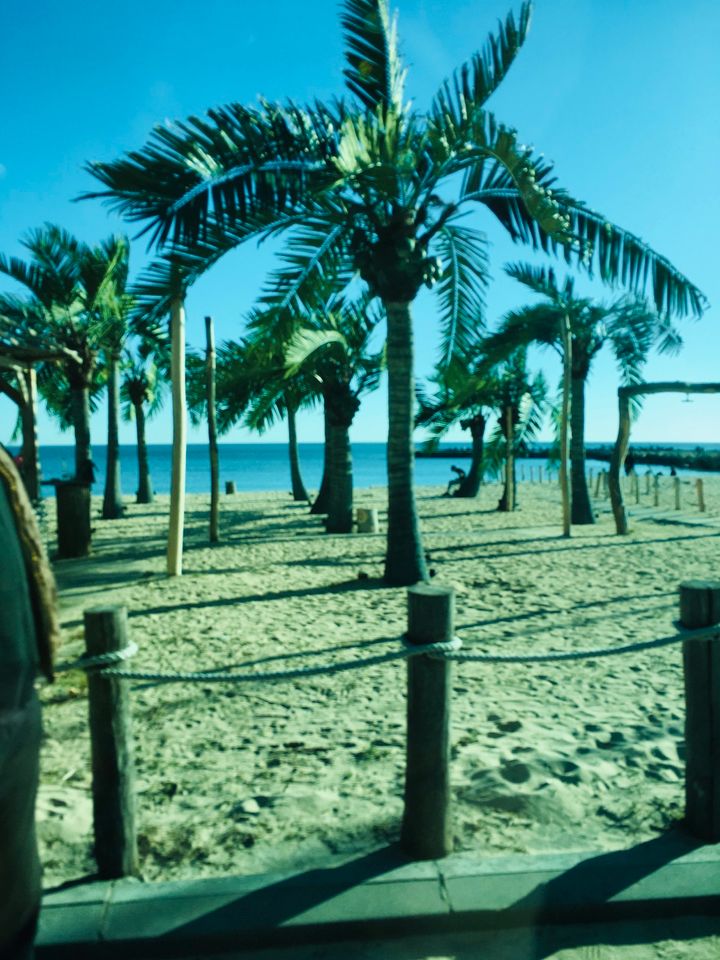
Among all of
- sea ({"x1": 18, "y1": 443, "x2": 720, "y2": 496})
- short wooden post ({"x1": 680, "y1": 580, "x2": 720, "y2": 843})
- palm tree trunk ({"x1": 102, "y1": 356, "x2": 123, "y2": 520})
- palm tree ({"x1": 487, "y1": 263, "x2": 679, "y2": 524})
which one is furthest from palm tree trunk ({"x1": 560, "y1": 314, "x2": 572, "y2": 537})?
short wooden post ({"x1": 680, "y1": 580, "x2": 720, "y2": 843})

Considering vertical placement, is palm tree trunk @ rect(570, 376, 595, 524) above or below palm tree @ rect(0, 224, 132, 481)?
below

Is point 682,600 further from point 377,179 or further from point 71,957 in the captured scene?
point 377,179

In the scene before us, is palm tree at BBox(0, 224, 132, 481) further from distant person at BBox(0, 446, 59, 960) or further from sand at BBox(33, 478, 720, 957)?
distant person at BBox(0, 446, 59, 960)

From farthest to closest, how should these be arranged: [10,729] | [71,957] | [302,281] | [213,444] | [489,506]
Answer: [489,506] < [213,444] < [302,281] < [71,957] < [10,729]

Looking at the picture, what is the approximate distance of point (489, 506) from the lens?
2042 cm

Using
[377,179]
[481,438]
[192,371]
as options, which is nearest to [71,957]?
[377,179]

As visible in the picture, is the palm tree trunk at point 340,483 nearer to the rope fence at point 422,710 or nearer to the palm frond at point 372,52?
the palm frond at point 372,52

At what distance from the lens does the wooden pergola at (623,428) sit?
12.2 meters

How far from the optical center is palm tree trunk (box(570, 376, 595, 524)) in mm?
14500

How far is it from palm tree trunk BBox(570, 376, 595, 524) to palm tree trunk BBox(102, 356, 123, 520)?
9.42 metres

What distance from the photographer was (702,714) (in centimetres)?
258

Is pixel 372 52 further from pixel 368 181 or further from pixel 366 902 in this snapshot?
pixel 366 902

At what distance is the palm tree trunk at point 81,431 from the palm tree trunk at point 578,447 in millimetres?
9618

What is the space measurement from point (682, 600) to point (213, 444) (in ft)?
29.8
